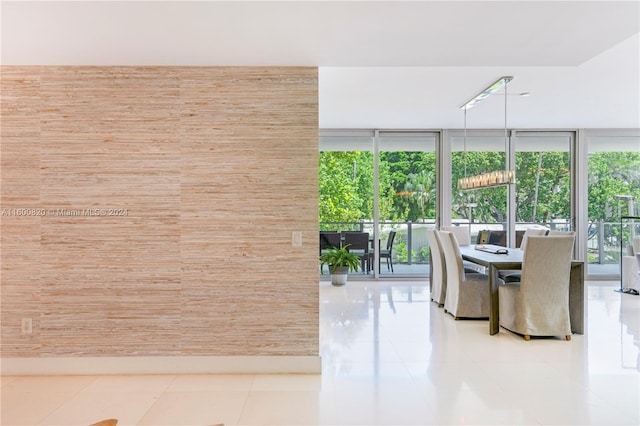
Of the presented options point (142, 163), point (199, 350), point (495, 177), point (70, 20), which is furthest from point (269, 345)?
point (495, 177)

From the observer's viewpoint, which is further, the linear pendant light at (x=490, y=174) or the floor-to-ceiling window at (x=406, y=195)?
the floor-to-ceiling window at (x=406, y=195)

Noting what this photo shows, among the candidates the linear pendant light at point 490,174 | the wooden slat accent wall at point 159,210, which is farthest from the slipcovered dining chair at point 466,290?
the wooden slat accent wall at point 159,210

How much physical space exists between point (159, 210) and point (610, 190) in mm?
8211

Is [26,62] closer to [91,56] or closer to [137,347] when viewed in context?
[91,56]

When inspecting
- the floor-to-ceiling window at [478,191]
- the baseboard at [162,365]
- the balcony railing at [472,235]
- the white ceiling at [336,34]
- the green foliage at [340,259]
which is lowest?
the baseboard at [162,365]

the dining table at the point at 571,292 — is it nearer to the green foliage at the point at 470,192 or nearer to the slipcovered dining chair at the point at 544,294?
the slipcovered dining chair at the point at 544,294

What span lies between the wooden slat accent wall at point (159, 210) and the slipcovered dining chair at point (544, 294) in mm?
2378

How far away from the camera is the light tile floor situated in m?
2.92

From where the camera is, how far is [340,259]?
Answer: 7.87 m

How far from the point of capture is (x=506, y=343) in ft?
14.8

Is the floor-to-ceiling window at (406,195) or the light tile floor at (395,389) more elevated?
the floor-to-ceiling window at (406,195)

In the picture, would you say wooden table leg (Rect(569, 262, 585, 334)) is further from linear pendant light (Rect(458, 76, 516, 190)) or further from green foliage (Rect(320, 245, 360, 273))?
green foliage (Rect(320, 245, 360, 273))

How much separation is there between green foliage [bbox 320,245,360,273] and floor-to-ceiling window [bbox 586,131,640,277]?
4.46 metres

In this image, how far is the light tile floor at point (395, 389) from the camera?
2.92m
